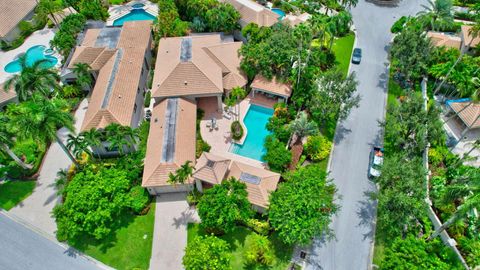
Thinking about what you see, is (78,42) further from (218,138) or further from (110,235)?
(110,235)

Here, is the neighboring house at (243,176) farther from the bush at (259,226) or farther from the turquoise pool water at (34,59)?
the turquoise pool water at (34,59)

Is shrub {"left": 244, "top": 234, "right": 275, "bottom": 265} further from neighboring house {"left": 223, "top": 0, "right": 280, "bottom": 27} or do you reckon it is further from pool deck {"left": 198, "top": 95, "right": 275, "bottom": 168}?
neighboring house {"left": 223, "top": 0, "right": 280, "bottom": 27}

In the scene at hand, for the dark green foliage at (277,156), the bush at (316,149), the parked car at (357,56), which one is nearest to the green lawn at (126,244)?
the dark green foliage at (277,156)

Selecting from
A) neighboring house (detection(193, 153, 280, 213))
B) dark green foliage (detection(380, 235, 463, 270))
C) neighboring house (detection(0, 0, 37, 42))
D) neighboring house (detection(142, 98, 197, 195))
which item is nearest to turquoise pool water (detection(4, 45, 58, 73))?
neighboring house (detection(0, 0, 37, 42))

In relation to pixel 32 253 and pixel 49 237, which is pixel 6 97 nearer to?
pixel 49 237

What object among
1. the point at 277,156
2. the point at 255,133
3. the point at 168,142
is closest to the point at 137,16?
the point at 168,142
